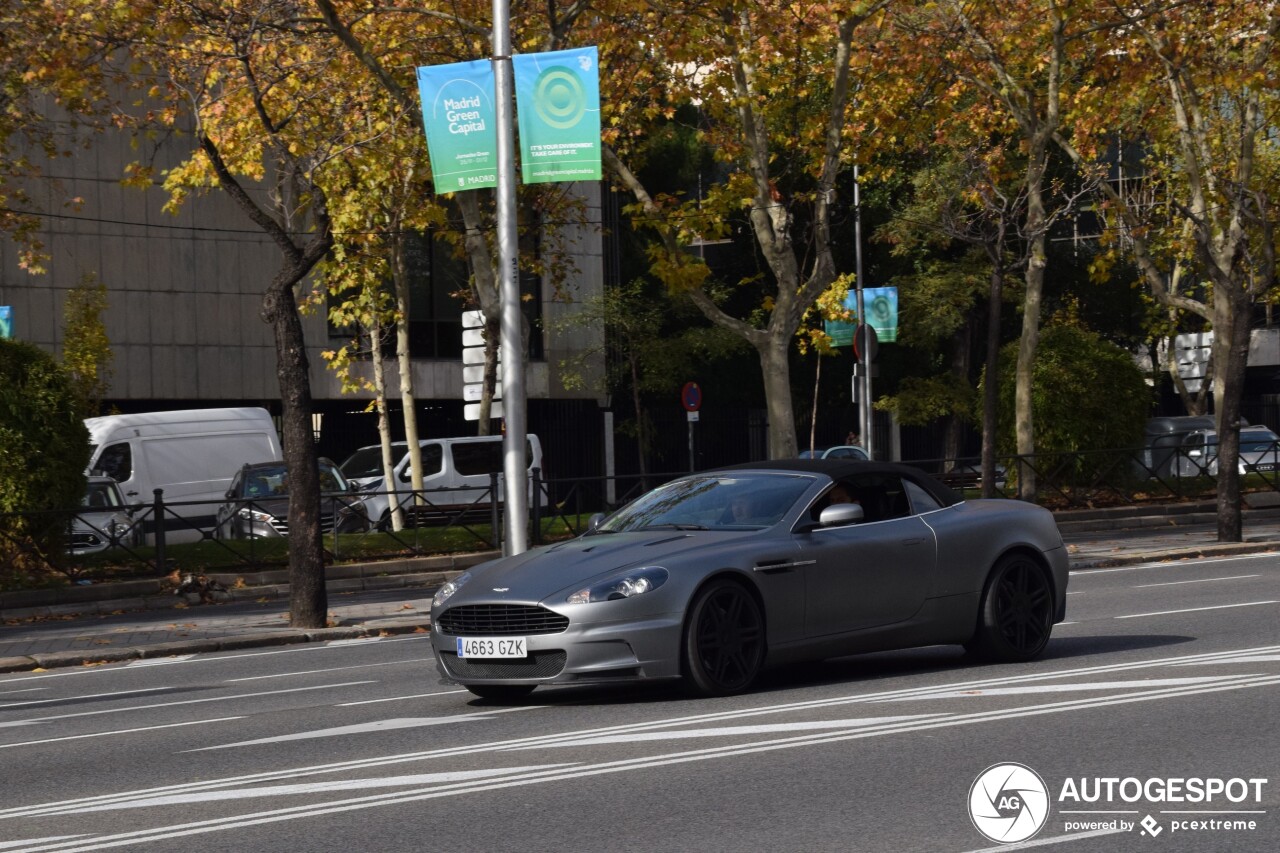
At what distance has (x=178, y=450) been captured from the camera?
31719mm

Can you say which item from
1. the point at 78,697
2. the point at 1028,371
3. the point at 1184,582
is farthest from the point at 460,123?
the point at 1028,371

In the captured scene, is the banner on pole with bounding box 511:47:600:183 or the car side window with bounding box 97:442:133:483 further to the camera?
the car side window with bounding box 97:442:133:483

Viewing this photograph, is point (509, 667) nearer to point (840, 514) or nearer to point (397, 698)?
point (397, 698)

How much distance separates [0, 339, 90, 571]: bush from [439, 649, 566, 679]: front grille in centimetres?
1381

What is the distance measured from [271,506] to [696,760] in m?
21.0

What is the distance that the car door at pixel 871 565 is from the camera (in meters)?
11.2

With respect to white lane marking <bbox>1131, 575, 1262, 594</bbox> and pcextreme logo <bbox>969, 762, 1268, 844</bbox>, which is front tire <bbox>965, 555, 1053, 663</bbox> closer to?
pcextreme logo <bbox>969, 762, 1268, 844</bbox>

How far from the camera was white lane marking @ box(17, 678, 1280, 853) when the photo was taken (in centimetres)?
725

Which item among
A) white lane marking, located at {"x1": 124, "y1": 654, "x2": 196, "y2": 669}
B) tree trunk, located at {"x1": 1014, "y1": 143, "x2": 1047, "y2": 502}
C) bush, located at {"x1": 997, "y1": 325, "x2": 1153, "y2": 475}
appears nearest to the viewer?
white lane marking, located at {"x1": 124, "y1": 654, "x2": 196, "y2": 669}

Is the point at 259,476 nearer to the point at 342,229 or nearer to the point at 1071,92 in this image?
the point at 342,229

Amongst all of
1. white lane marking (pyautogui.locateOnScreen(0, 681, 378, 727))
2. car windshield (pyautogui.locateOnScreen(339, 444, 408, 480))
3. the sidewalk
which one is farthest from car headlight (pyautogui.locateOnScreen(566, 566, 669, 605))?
car windshield (pyautogui.locateOnScreen(339, 444, 408, 480))

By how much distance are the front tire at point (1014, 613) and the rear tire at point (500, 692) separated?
116 inches

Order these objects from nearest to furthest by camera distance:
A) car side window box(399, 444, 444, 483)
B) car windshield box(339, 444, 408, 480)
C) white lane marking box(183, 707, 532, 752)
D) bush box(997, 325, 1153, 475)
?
white lane marking box(183, 707, 532, 752), bush box(997, 325, 1153, 475), car side window box(399, 444, 444, 483), car windshield box(339, 444, 408, 480)

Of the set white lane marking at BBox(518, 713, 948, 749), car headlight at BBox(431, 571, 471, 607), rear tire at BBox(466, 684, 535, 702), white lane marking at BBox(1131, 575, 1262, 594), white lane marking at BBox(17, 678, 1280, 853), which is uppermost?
car headlight at BBox(431, 571, 471, 607)
